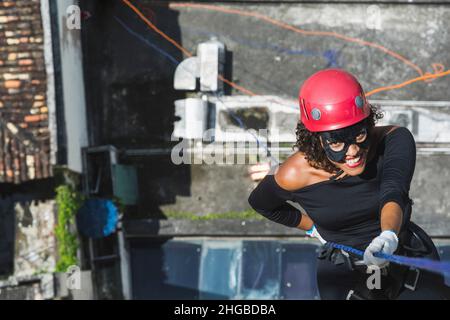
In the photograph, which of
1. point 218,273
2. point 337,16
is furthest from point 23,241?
point 337,16

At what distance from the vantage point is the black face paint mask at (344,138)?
568 cm

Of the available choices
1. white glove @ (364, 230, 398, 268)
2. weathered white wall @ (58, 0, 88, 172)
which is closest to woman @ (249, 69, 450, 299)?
white glove @ (364, 230, 398, 268)

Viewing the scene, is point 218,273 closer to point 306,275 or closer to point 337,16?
point 306,275

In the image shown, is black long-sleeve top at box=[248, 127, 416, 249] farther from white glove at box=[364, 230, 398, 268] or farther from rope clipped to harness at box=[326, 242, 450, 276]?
white glove at box=[364, 230, 398, 268]

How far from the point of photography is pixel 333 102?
5754 mm

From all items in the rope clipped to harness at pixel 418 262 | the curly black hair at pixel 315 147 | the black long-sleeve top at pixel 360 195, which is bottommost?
the rope clipped to harness at pixel 418 262

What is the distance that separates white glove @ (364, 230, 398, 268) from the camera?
5.12 metres

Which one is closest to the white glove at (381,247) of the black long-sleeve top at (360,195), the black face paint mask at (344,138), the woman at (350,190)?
the woman at (350,190)

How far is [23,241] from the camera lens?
463 inches

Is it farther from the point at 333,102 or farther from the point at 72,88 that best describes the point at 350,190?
the point at 72,88

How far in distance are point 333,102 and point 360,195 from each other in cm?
102

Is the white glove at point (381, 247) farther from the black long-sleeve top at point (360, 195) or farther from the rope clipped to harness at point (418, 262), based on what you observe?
the black long-sleeve top at point (360, 195)

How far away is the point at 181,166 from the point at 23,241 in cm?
378

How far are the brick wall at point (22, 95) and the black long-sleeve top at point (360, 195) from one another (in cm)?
609
